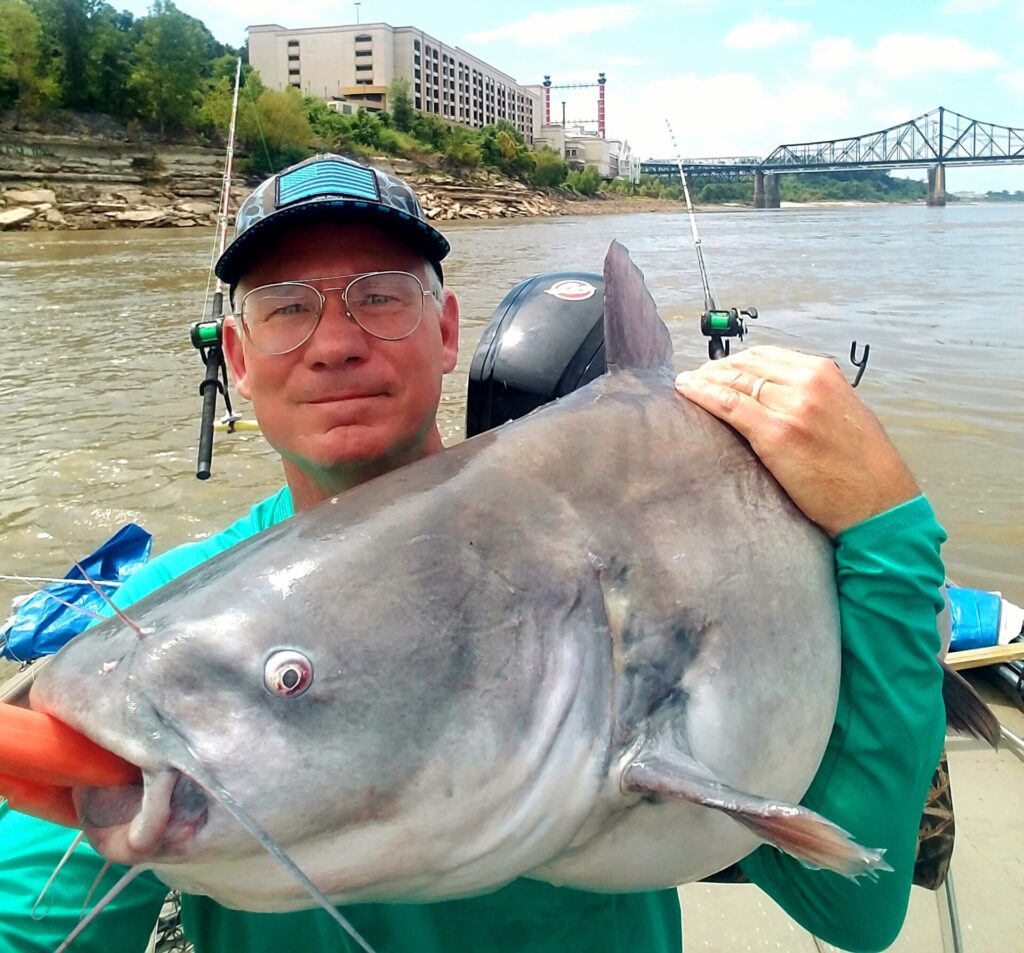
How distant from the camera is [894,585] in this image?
1.44 meters

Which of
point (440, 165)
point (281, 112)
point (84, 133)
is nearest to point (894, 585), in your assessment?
point (84, 133)

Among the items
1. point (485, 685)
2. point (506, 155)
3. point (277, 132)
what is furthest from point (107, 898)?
point (506, 155)

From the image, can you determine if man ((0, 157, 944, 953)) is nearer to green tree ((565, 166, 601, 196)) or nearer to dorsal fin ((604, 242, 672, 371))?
dorsal fin ((604, 242, 672, 371))

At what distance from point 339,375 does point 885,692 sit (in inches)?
47.7

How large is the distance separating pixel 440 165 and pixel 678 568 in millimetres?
65707

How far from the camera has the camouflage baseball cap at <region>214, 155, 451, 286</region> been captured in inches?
72.4

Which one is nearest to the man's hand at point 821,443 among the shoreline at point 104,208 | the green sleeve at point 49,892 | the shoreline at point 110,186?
the green sleeve at point 49,892

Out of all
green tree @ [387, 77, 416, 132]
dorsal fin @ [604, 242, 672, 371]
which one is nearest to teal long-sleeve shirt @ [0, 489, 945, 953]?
dorsal fin @ [604, 242, 672, 371]

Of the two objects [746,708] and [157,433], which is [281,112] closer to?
[157,433]

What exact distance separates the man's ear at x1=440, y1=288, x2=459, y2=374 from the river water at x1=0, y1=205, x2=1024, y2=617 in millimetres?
3742

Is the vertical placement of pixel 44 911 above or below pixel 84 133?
below

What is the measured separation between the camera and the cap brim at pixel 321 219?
1829 mm

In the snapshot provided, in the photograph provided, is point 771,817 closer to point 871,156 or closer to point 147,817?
point 147,817

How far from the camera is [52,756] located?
970 mm
